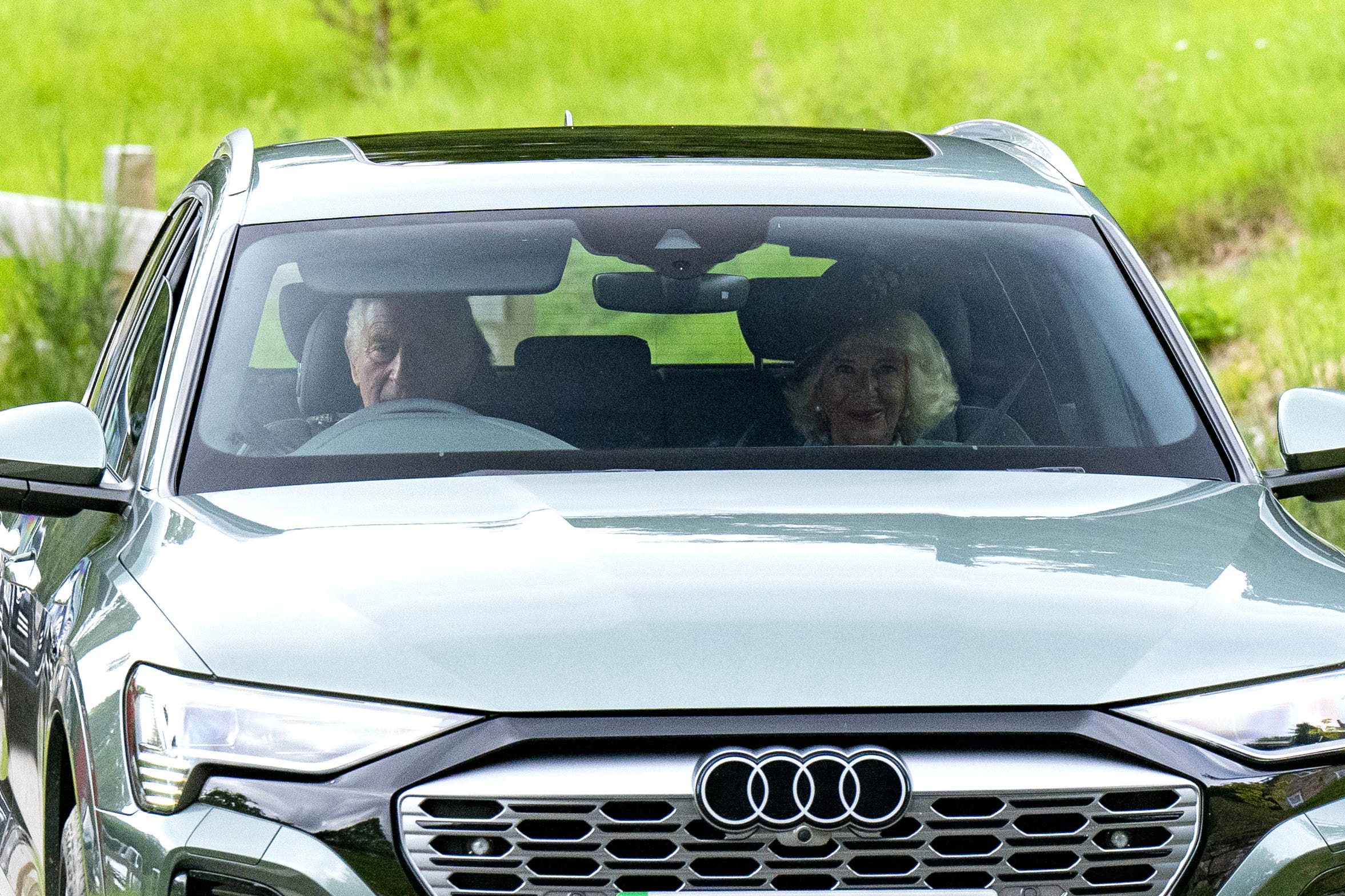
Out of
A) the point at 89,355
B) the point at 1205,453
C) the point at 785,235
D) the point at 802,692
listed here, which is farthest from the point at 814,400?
the point at 89,355

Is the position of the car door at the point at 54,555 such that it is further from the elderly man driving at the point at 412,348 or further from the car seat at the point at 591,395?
the car seat at the point at 591,395

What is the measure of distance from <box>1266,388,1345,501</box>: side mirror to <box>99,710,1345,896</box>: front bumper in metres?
1.01

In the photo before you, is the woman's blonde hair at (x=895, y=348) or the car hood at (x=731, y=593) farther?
the woman's blonde hair at (x=895, y=348)

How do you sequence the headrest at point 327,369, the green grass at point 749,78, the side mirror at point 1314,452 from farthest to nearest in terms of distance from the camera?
the green grass at point 749,78, the headrest at point 327,369, the side mirror at point 1314,452

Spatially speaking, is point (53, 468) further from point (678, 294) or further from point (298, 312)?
point (678, 294)

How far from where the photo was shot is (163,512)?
3100 mm

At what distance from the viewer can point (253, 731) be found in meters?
2.48

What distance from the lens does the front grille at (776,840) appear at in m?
2.37

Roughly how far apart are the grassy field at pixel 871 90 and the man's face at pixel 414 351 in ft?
13.3

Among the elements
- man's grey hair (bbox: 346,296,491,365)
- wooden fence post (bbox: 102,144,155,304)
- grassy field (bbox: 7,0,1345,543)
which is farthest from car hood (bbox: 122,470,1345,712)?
wooden fence post (bbox: 102,144,155,304)

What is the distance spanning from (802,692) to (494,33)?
74.6ft

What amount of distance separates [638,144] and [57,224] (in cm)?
554

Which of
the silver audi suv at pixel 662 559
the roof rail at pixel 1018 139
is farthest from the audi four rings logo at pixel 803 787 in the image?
the roof rail at pixel 1018 139

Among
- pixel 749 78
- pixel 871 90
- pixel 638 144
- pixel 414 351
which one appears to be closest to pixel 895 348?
pixel 638 144
